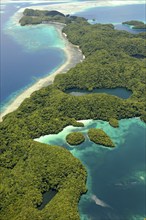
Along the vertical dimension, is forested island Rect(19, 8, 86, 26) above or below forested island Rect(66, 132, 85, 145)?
above

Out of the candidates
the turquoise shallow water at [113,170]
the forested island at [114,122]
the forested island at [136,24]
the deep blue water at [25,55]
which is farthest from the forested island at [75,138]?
the forested island at [136,24]

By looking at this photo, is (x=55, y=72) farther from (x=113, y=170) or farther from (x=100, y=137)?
(x=113, y=170)

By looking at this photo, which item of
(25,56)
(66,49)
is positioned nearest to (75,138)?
(25,56)

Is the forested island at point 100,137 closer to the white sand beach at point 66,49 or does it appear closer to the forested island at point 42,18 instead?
the white sand beach at point 66,49

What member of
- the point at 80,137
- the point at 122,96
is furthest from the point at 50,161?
the point at 122,96

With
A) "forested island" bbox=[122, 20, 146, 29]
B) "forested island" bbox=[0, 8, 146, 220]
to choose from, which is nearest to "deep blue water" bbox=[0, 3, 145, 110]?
"forested island" bbox=[122, 20, 146, 29]

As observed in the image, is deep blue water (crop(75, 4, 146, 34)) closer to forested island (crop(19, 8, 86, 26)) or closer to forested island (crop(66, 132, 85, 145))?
forested island (crop(19, 8, 86, 26))
